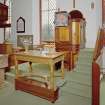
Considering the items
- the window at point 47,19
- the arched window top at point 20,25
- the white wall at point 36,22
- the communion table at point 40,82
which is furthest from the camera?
the arched window top at point 20,25

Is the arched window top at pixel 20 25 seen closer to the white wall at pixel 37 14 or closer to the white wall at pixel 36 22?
the white wall at pixel 37 14

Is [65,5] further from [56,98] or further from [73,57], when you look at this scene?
[56,98]

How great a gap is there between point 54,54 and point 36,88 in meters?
0.68

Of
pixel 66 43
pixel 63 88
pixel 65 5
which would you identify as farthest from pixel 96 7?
pixel 63 88

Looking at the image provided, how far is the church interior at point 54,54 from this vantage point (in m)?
3.27

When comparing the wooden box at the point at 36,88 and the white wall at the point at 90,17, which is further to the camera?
the white wall at the point at 90,17

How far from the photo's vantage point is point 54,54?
11.6 ft

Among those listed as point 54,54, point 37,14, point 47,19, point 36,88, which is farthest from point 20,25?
point 36,88

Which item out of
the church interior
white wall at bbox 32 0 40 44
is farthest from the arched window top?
white wall at bbox 32 0 40 44

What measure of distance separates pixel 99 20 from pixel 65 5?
4.14ft

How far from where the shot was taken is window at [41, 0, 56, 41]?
7.22 m

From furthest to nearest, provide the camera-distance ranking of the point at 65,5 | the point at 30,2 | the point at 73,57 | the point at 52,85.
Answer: the point at 30,2
the point at 65,5
the point at 73,57
the point at 52,85

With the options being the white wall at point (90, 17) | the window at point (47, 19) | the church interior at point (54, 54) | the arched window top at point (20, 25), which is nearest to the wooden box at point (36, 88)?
the church interior at point (54, 54)

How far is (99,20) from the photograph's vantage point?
19.7 feet
